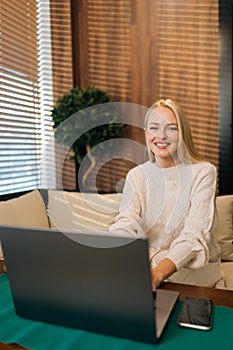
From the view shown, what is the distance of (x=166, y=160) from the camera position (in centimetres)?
167

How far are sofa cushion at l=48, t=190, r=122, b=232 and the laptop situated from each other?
1449 mm

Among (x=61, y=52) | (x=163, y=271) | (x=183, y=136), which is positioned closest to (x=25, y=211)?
(x=183, y=136)

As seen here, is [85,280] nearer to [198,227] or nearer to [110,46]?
[198,227]

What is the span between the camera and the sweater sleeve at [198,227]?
4.31 ft

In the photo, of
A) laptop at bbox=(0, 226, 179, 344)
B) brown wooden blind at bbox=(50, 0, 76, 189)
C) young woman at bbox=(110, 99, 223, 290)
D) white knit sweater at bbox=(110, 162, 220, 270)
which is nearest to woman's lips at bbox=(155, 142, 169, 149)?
young woman at bbox=(110, 99, 223, 290)

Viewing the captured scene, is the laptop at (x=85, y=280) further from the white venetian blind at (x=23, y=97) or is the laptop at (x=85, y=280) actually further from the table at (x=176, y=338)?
the white venetian blind at (x=23, y=97)

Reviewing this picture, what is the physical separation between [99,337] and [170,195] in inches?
34.6

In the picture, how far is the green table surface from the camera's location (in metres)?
0.80

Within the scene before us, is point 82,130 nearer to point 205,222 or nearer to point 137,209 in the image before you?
point 137,209

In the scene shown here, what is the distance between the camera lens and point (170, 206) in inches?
63.3

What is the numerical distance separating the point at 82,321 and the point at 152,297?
20 centimetres

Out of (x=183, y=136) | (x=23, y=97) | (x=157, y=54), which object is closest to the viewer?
(x=183, y=136)

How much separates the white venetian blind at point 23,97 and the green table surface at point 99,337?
5.79ft

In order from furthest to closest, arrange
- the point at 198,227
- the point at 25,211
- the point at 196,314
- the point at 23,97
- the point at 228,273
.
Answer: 1. the point at 23,97
2. the point at 25,211
3. the point at 228,273
4. the point at 198,227
5. the point at 196,314
